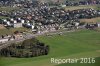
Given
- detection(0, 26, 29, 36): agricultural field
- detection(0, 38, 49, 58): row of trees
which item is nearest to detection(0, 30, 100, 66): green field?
detection(0, 38, 49, 58): row of trees

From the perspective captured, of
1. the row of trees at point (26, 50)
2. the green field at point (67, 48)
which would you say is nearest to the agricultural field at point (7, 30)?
the green field at point (67, 48)

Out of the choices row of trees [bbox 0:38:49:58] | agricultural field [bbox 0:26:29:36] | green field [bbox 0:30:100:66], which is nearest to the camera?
green field [bbox 0:30:100:66]

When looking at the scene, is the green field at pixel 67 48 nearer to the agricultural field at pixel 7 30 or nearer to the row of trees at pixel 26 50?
the row of trees at pixel 26 50

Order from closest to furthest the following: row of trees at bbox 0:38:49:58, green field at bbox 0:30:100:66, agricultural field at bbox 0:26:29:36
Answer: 1. green field at bbox 0:30:100:66
2. row of trees at bbox 0:38:49:58
3. agricultural field at bbox 0:26:29:36

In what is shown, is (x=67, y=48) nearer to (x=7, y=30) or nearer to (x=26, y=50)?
(x=26, y=50)

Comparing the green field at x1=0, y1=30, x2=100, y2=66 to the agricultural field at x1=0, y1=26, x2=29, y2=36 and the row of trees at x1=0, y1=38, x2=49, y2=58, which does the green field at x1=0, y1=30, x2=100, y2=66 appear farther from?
the agricultural field at x1=0, y1=26, x2=29, y2=36

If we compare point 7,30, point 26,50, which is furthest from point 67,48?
point 7,30

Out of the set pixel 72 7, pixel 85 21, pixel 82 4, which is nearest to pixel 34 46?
pixel 85 21
